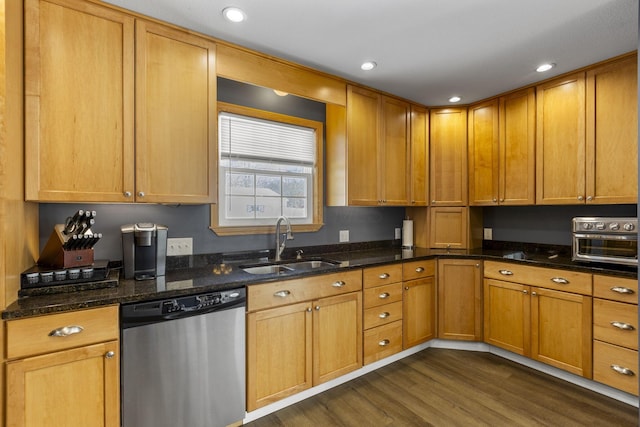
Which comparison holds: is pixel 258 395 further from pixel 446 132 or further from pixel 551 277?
pixel 446 132

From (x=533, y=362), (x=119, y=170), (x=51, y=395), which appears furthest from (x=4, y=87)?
(x=533, y=362)

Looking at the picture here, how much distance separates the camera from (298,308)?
2.13 m

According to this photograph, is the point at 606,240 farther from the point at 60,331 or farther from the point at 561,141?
the point at 60,331

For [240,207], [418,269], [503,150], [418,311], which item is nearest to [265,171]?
[240,207]

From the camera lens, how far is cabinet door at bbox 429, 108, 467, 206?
3.35m

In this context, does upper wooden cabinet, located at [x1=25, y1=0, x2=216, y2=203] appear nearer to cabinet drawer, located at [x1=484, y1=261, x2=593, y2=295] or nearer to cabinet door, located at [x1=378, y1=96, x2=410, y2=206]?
cabinet door, located at [x1=378, y1=96, x2=410, y2=206]

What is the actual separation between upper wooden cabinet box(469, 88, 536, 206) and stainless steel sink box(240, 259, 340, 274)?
176 cm

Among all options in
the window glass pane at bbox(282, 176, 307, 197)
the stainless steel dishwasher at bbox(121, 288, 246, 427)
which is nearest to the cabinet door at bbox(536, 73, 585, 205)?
the window glass pane at bbox(282, 176, 307, 197)

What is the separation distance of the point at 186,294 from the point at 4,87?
1.20 meters

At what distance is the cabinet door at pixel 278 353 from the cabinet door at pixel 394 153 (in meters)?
1.47

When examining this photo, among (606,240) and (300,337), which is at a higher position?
(606,240)

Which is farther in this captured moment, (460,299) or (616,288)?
(460,299)

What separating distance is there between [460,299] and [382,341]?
95cm

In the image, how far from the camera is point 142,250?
73.0 inches
